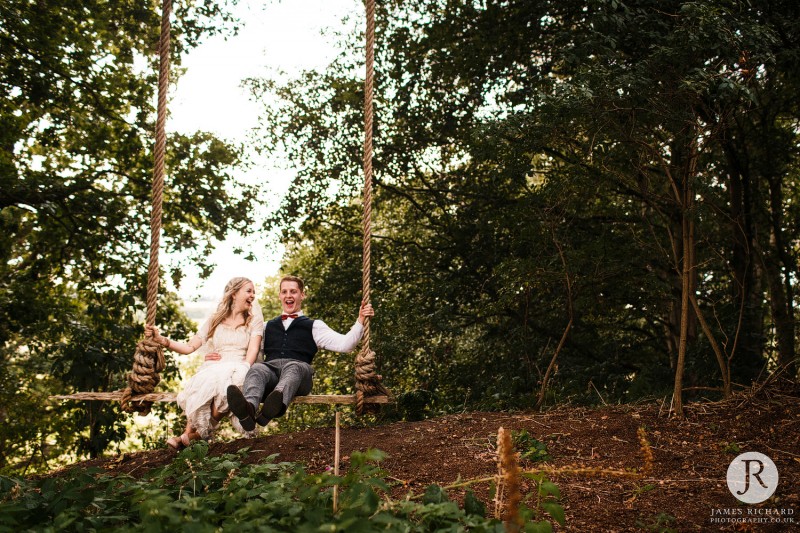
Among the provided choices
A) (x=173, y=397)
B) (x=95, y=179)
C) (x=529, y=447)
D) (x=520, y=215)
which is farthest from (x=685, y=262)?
(x=95, y=179)

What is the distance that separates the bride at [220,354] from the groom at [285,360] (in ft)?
0.42

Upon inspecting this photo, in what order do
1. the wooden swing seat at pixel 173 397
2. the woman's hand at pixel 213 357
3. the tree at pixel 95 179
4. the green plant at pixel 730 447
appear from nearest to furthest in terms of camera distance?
the wooden swing seat at pixel 173 397 < the green plant at pixel 730 447 < the woman's hand at pixel 213 357 < the tree at pixel 95 179

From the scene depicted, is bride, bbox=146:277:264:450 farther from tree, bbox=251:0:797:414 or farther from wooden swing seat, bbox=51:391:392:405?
tree, bbox=251:0:797:414

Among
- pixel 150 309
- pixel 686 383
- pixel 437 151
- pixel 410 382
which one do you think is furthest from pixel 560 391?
pixel 150 309

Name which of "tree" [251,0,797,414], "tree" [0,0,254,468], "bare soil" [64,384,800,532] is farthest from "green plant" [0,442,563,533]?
"tree" [0,0,254,468]

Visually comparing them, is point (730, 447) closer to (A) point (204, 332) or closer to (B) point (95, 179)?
(A) point (204, 332)

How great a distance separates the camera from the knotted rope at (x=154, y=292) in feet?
11.5

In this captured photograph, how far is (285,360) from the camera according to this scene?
4.10 metres

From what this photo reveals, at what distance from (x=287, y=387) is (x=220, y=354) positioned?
0.64 meters

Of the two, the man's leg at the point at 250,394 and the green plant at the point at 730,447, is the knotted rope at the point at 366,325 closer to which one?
the man's leg at the point at 250,394

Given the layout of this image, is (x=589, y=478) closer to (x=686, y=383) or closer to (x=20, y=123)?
(x=686, y=383)

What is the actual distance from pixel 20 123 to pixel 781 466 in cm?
710

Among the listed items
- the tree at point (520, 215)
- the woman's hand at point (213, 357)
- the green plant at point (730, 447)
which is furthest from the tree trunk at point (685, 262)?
the woman's hand at point (213, 357)

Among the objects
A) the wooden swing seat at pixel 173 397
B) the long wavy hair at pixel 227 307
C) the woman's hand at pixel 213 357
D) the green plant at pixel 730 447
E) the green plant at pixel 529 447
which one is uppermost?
the long wavy hair at pixel 227 307
